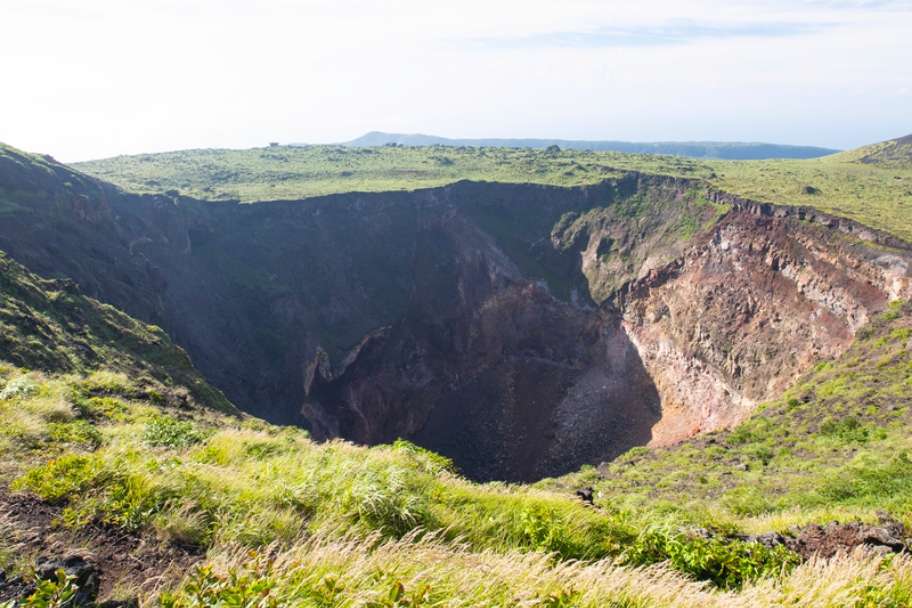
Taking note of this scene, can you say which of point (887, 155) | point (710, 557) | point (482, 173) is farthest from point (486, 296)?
point (887, 155)

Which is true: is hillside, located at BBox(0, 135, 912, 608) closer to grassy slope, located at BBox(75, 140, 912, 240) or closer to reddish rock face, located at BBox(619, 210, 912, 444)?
reddish rock face, located at BBox(619, 210, 912, 444)

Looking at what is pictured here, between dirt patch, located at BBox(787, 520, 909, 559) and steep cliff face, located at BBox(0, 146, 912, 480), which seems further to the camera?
steep cliff face, located at BBox(0, 146, 912, 480)

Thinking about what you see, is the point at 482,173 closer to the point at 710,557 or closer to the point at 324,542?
the point at 710,557

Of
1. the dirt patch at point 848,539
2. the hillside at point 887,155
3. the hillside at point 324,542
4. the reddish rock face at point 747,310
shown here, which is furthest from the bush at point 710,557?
the hillside at point 887,155

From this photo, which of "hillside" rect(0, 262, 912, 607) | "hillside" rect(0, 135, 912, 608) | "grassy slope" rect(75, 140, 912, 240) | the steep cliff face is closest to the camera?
"hillside" rect(0, 262, 912, 607)

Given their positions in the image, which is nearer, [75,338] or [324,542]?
[324,542]

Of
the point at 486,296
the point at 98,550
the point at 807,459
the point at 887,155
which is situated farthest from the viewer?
the point at 887,155

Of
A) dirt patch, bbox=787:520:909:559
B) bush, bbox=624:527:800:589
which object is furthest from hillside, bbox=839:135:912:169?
bush, bbox=624:527:800:589
